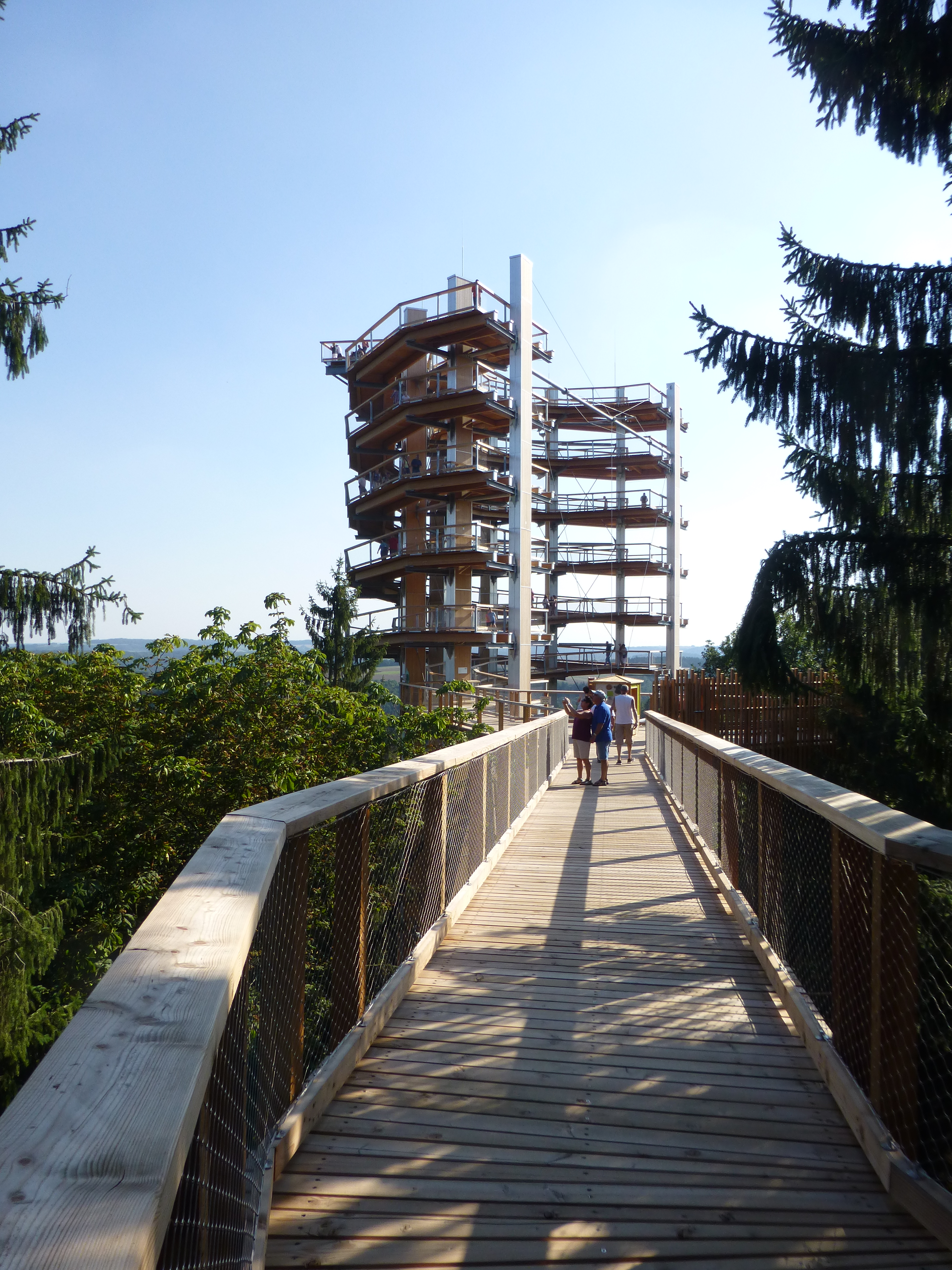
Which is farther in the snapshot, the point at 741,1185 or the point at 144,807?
the point at 144,807

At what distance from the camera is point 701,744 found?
832 cm

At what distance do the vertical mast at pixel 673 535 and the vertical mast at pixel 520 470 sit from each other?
15911 millimetres

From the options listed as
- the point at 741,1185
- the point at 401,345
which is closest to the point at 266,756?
the point at 741,1185

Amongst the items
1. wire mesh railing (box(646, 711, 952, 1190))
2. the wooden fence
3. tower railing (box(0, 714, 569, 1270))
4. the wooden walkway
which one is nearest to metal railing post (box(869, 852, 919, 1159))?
wire mesh railing (box(646, 711, 952, 1190))

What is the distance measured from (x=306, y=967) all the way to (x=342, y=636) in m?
33.5

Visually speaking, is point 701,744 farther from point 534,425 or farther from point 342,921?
point 534,425

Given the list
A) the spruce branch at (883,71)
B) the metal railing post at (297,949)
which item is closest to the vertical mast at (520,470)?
the spruce branch at (883,71)

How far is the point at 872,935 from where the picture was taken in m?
3.44

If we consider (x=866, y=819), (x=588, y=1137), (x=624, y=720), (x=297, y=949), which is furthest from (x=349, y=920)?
(x=624, y=720)

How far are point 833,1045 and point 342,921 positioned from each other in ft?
7.18

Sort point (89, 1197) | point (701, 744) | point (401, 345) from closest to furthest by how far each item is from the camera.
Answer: point (89, 1197), point (701, 744), point (401, 345)

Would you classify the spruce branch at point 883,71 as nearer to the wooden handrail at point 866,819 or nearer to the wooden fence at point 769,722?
the wooden handrail at point 866,819

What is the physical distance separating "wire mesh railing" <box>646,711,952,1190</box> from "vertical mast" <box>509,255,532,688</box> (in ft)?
106

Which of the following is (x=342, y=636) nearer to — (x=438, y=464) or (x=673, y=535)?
(x=438, y=464)
